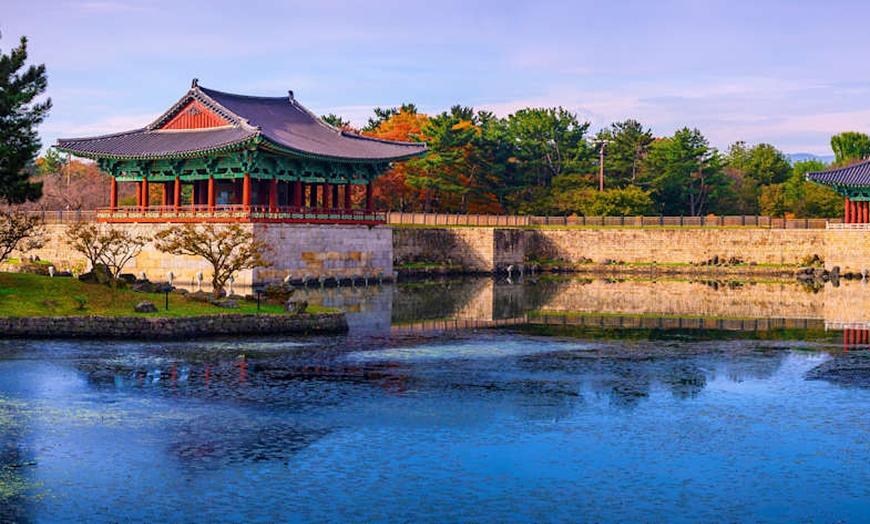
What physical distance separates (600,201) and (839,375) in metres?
69.8

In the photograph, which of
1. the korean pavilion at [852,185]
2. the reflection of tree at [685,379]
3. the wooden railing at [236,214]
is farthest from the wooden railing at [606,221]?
the reflection of tree at [685,379]

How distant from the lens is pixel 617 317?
48.4 m

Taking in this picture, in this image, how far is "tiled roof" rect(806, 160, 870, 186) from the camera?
3142 inches

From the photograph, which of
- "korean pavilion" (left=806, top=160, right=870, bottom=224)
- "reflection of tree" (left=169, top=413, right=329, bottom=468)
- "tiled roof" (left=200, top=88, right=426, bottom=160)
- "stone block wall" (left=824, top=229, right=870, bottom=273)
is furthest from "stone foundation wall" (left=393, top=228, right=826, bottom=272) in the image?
"reflection of tree" (left=169, top=413, right=329, bottom=468)

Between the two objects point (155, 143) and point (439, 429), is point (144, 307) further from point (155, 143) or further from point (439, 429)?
point (155, 143)

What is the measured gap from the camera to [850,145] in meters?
141

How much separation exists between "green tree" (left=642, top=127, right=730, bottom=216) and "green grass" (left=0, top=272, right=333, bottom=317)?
240 ft

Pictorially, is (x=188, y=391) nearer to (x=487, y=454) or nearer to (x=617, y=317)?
(x=487, y=454)

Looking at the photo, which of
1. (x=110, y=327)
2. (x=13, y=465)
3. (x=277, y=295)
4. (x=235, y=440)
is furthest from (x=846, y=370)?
(x=110, y=327)

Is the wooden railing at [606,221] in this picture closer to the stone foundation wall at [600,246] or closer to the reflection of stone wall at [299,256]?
the stone foundation wall at [600,246]

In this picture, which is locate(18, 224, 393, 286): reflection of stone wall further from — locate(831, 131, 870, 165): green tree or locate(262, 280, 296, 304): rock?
locate(831, 131, 870, 165): green tree

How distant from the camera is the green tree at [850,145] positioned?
139500 mm

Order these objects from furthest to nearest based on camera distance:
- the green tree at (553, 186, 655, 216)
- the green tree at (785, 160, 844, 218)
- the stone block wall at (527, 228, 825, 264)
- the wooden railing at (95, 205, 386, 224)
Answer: the green tree at (785, 160, 844, 218)
the green tree at (553, 186, 655, 216)
the stone block wall at (527, 228, 825, 264)
the wooden railing at (95, 205, 386, 224)

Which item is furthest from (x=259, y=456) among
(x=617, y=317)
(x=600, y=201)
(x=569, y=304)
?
(x=600, y=201)
